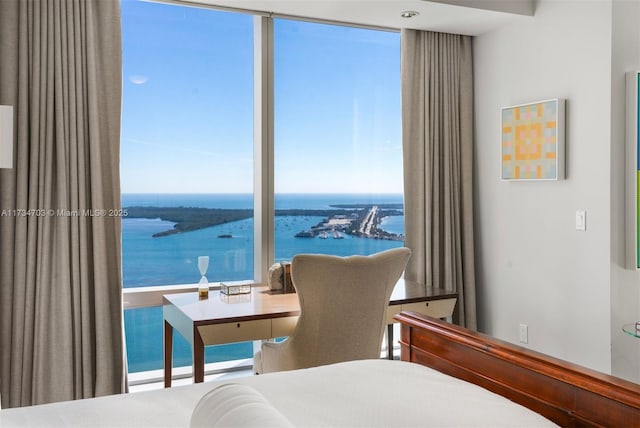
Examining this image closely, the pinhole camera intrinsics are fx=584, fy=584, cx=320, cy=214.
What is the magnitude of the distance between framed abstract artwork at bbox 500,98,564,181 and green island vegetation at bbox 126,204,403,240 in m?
0.87

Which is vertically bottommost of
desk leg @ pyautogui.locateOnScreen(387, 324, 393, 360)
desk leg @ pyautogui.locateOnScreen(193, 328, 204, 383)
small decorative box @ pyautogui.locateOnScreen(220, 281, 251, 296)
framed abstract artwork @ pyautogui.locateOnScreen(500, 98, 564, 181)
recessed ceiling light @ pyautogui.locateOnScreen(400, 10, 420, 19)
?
desk leg @ pyautogui.locateOnScreen(387, 324, 393, 360)

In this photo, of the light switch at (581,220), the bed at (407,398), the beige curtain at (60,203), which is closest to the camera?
the bed at (407,398)

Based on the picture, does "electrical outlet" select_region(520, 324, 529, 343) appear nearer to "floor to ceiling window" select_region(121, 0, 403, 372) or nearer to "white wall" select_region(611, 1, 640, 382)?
"white wall" select_region(611, 1, 640, 382)

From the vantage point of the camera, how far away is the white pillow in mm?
1004

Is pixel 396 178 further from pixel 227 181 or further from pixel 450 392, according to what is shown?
pixel 450 392

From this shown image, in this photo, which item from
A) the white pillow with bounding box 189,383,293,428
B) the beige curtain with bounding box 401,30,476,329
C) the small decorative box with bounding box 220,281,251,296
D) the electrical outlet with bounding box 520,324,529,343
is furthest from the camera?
the beige curtain with bounding box 401,30,476,329

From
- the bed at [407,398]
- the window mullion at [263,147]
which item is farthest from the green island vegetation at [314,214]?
the bed at [407,398]

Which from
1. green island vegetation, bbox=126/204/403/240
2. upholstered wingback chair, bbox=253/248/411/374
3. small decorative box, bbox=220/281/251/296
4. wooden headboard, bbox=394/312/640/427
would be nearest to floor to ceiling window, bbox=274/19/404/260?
green island vegetation, bbox=126/204/403/240

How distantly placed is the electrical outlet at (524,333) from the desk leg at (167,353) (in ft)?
7.34

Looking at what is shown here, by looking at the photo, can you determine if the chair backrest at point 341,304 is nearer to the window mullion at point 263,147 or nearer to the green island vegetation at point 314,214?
the window mullion at point 263,147

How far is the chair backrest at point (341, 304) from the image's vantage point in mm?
2621

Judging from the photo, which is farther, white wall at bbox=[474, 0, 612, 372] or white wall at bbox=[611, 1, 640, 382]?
white wall at bbox=[474, 0, 612, 372]

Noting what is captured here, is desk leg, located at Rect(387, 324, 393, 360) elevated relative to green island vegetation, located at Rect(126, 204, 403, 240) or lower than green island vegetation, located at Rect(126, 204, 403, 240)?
lower

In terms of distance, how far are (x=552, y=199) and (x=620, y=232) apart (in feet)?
1.59
